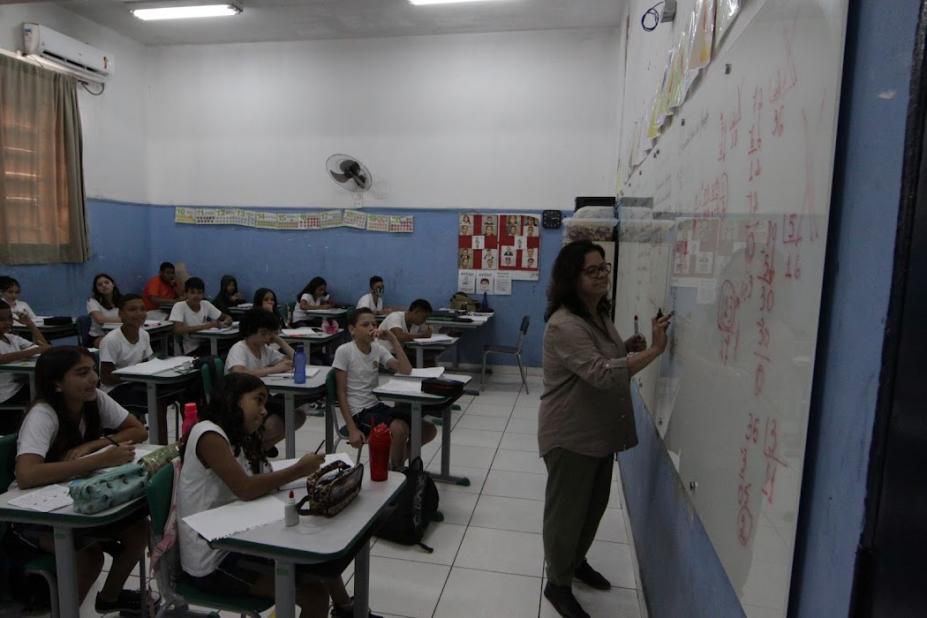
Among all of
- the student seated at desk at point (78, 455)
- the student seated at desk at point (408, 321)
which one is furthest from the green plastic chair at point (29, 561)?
the student seated at desk at point (408, 321)

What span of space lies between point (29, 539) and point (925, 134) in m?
2.76

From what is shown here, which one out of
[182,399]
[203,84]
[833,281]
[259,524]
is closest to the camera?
[833,281]

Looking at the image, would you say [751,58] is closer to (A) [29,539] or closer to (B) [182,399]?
(A) [29,539]

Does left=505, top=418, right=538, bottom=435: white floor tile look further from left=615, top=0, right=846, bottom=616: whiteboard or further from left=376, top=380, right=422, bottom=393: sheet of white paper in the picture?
left=615, top=0, right=846, bottom=616: whiteboard

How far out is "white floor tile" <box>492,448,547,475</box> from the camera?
417 centimetres

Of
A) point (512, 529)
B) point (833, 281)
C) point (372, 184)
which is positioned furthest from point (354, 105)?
point (833, 281)

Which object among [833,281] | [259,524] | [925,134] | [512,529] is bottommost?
[512,529]

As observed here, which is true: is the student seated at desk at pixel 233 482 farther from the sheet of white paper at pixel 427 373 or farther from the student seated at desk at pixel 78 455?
the sheet of white paper at pixel 427 373

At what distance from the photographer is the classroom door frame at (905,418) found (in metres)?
0.59

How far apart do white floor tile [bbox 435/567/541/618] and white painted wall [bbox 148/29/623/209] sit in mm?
4984

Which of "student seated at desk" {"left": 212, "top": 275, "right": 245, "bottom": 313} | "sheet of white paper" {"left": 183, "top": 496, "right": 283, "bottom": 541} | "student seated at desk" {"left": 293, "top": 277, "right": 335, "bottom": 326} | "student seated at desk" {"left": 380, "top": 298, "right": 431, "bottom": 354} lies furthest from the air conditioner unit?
"sheet of white paper" {"left": 183, "top": 496, "right": 283, "bottom": 541}

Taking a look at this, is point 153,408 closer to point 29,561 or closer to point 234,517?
point 29,561

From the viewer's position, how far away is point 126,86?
7.74 meters

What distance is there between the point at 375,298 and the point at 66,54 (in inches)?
179
